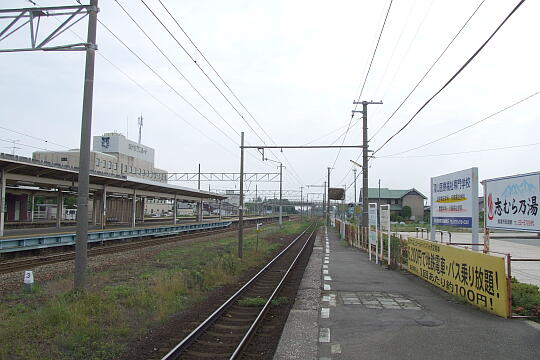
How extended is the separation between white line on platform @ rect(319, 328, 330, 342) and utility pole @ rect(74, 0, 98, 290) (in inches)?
187

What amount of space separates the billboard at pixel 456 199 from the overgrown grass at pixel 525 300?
1964 millimetres

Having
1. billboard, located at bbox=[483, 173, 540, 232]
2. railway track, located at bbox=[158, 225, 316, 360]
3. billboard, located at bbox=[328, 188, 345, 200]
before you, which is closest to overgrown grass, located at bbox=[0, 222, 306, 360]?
railway track, located at bbox=[158, 225, 316, 360]

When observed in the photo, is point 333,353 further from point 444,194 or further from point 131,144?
point 131,144

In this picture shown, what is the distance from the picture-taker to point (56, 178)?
899 inches

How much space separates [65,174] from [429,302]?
65.1 feet

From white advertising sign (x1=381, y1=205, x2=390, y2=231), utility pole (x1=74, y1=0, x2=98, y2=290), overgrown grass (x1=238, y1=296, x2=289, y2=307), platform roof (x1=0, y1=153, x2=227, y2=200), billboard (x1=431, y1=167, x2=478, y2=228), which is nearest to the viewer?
utility pole (x1=74, y1=0, x2=98, y2=290)

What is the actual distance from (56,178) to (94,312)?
696 inches

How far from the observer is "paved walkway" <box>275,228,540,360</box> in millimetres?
5695

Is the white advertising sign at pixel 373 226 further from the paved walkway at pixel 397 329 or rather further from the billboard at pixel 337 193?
the billboard at pixel 337 193

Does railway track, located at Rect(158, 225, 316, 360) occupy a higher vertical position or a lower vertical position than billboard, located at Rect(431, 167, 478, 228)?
lower

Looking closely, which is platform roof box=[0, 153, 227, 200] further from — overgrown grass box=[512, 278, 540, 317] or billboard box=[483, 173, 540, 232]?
overgrown grass box=[512, 278, 540, 317]

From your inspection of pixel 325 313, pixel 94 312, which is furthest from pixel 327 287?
pixel 94 312

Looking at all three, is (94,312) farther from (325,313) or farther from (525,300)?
(525,300)

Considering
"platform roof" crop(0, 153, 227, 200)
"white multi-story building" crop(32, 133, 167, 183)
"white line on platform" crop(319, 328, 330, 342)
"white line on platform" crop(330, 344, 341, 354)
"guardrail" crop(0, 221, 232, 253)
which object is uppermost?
"white multi-story building" crop(32, 133, 167, 183)
